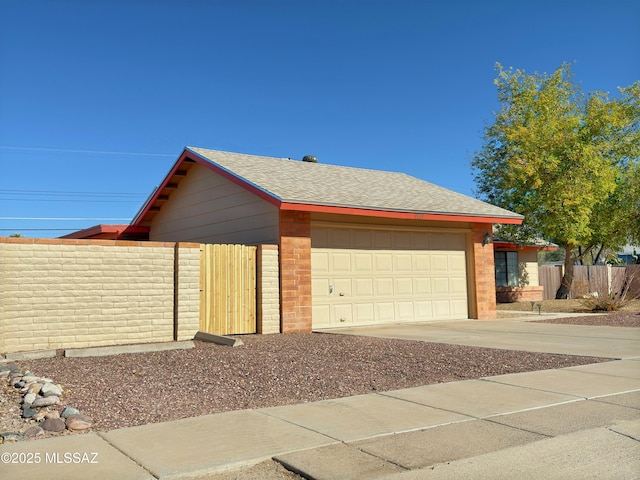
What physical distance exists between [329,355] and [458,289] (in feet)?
26.7

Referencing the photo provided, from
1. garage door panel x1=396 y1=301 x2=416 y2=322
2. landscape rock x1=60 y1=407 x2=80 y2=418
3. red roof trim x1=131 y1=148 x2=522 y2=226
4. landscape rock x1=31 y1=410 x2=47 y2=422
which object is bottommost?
landscape rock x1=31 y1=410 x2=47 y2=422

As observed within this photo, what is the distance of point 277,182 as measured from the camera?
14.7 meters

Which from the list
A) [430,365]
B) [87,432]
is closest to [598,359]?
[430,365]

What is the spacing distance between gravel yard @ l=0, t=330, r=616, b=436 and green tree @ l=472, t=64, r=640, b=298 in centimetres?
1596

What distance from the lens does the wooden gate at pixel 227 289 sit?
488 inches

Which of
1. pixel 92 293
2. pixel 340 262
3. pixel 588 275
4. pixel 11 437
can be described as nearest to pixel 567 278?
pixel 588 275

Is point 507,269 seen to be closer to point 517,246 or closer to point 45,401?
point 517,246

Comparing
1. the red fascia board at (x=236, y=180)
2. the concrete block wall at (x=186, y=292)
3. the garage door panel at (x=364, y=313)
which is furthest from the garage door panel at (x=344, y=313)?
the concrete block wall at (x=186, y=292)

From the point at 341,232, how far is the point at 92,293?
6.20 m

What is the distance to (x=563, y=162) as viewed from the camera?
989 inches

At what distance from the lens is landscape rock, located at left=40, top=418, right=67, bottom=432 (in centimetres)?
555

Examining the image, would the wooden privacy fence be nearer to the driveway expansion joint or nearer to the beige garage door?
the beige garage door

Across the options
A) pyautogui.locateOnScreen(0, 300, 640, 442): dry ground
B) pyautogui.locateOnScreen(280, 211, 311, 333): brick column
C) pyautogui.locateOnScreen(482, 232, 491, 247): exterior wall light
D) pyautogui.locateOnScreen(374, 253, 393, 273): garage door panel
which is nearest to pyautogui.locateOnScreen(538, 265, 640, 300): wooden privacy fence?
pyautogui.locateOnScreen(482, 232, 491, 247): exterior wall light

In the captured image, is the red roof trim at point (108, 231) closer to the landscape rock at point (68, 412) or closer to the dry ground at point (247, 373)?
the dry ground at point (247, 373)
